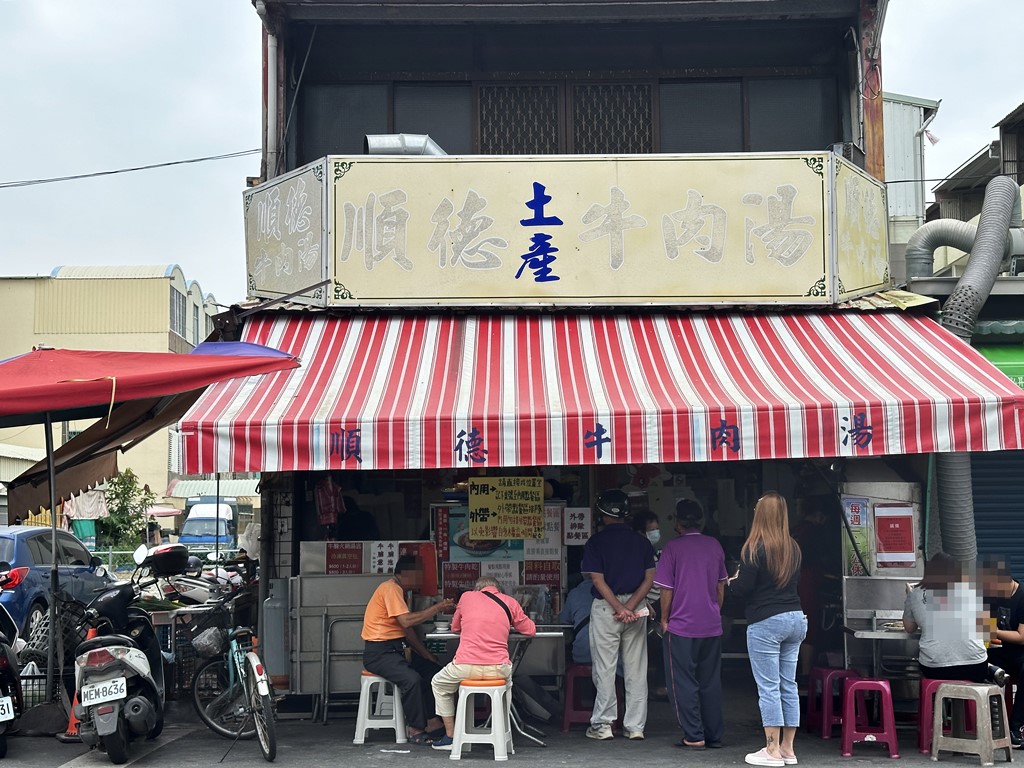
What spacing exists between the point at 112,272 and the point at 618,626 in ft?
130

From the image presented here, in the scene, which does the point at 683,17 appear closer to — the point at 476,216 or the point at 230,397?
the point at 476,216

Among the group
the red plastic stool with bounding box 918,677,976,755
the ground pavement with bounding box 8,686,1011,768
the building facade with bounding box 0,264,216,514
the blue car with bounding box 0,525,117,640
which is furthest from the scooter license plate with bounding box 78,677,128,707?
the building facade with bounding box 0,264,216,514

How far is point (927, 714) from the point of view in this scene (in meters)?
8.27

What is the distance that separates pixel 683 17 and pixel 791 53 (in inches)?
52.3

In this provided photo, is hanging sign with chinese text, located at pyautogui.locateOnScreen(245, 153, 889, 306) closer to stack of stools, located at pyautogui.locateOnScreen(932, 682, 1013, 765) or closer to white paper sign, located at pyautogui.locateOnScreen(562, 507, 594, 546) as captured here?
white paper sign, located at pyautogui.locateOnScreen(562, 507, 594, 546)

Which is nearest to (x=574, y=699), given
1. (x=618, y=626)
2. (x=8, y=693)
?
(x=618, y=626)

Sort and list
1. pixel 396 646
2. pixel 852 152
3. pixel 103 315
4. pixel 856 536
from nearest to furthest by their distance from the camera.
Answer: pixel 396 646 → pixel 856 536 → pixel 852 152 → pixel 103 315

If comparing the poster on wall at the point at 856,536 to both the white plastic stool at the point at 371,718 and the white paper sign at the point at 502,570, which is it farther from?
the white plastic stool at the point at 371,718

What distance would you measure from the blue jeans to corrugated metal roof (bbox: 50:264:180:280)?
39.8 m

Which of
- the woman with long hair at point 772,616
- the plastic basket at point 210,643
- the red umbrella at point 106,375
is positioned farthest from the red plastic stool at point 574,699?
the red umbrella at point 106,375

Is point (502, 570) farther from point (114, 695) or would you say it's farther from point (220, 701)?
point (114, 695)

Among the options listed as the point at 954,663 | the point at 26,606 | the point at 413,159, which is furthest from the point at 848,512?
the point at 26,606

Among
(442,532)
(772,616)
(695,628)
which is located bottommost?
(695,628)

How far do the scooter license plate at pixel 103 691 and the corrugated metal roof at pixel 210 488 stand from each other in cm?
3054
